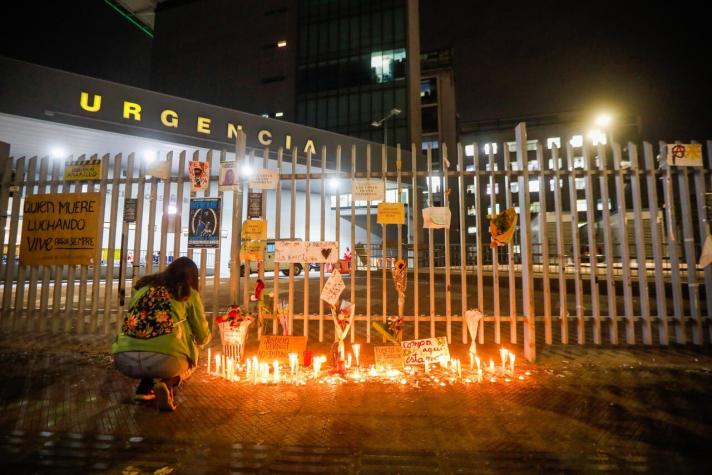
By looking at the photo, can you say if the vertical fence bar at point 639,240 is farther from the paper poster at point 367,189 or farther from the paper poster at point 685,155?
the paper poster at point 367,189

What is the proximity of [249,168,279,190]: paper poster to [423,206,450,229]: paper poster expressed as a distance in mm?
2277

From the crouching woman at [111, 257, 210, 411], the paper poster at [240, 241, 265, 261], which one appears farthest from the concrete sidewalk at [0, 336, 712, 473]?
the paper poster at [240, 241, 265, 261]

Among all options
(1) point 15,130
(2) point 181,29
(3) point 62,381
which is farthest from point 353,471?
(2) point 181,29

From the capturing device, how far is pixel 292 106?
3762 cm

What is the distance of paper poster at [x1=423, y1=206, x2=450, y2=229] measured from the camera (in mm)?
5189

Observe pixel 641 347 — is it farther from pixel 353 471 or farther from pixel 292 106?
pixel 292 106

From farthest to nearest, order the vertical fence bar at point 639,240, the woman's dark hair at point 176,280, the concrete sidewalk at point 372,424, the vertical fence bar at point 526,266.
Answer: the vertical fence bar at point 639,240
the vertical fence bar at point 526,266
the woman's dark hair at point 176,280
the concrete sidewalk at point 372,424

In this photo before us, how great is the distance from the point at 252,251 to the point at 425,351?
2.80 m

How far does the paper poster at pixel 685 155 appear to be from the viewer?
17.3 feet

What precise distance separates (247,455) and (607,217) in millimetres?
5567

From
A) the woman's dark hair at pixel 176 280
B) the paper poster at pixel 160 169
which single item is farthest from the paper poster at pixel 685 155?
the paper poster at pixel 160 169

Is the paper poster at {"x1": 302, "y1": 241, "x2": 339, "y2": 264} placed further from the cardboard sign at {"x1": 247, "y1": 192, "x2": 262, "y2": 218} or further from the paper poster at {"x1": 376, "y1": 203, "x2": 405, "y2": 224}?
the cardboard sign at {"x1": 247, "y1": 192, "x2": 262, "y2": 218}

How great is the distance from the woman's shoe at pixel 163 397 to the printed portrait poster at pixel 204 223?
2369mm

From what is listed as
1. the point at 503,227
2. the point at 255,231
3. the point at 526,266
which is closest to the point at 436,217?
the point at 503,227
